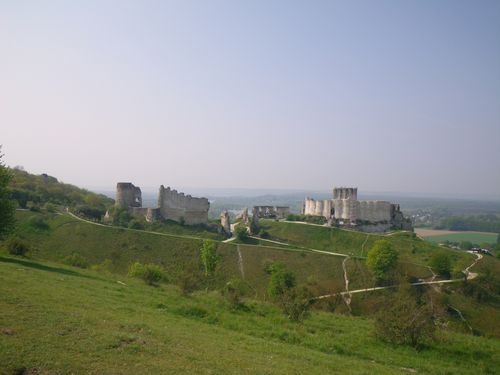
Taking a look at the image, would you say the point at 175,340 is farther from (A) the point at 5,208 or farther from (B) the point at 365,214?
(B) the point at 365,214

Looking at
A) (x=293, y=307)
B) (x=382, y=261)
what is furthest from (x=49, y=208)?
(x=293, y=307)

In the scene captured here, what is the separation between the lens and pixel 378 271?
44469mm

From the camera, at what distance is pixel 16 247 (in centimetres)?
2766

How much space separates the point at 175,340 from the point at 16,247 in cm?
2114

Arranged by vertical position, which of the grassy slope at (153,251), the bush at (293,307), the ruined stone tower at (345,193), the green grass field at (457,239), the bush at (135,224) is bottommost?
the green grass field at (457,239)

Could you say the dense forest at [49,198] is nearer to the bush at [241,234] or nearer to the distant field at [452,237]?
the bush at [241,234]

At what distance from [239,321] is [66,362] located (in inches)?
350

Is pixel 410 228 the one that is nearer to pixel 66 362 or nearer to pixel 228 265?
pixel 228 265

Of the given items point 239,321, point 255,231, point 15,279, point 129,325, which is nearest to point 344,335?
point 239,321

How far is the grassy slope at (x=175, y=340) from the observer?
32.7ft

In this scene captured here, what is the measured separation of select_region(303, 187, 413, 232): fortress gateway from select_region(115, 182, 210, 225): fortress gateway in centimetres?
2412

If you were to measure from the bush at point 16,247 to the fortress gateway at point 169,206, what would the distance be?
1308 inches

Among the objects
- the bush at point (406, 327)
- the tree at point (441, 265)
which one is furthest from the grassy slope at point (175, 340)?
the tree at point (441, 265)

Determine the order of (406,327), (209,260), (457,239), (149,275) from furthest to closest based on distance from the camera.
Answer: (457,239) < (209,260) < (149,275) < (406,327)
